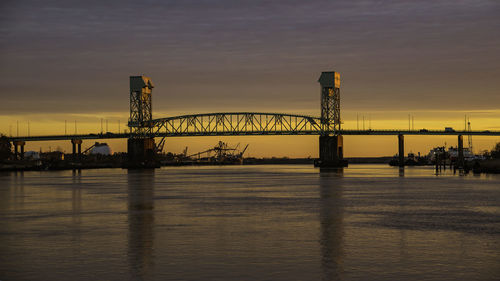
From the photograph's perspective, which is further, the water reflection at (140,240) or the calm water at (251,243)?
the water reflection at (140,240)

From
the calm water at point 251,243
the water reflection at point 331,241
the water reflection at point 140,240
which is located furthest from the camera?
the water reflection at point 140,240

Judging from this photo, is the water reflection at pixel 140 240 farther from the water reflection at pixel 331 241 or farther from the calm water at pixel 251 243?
the water reflection at pixel 331 241

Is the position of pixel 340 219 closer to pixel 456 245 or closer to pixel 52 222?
pixel 456 245

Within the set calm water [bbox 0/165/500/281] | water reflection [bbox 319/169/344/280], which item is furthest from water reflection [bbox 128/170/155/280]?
water reflection [bbox 319/169/344/280]

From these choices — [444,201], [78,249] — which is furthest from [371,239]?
[444,201]

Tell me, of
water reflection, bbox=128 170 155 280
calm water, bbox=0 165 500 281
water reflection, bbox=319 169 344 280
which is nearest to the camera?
calm water, bbox=0 165 500 281

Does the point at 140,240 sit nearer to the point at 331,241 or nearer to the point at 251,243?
the point at 251,243

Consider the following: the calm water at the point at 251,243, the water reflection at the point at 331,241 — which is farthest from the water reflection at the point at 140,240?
the water reflection at the point at 331,241

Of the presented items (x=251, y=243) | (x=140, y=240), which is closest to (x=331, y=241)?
(x=251, y=243)

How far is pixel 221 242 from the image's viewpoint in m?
28.0

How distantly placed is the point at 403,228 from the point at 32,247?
17509mm

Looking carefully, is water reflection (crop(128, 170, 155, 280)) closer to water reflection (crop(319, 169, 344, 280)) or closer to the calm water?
the calm water

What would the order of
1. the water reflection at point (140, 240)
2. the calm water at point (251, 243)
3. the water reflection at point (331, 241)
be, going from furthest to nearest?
the water reflection at point (140, 240)
the water reflection at point (331, 241)
the calm water at point (251, 243)

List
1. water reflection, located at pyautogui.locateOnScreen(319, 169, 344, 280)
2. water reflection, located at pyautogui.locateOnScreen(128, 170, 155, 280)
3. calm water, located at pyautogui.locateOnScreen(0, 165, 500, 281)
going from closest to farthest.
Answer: calm water, located at pyautogui.locateOnScreen(0, 165, 500, 281), water reflection, located at pyautogui.locateOnScreen(319, 169, 344, 280), water reflection, located at pyautogui.locateOnScreen(128, 170, 155, 280)
